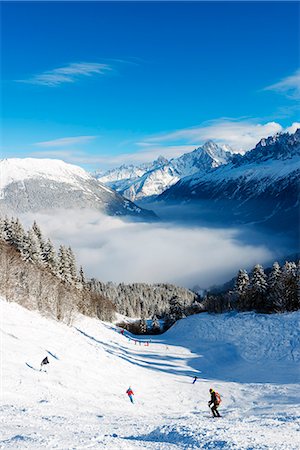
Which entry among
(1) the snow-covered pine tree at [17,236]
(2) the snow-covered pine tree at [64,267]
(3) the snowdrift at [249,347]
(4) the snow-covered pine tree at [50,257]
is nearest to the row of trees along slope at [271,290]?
(3) the snowdrift at [249,347]

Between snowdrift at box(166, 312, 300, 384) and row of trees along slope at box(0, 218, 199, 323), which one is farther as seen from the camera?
row of trees along slope at box(0, 218, 199, 323)

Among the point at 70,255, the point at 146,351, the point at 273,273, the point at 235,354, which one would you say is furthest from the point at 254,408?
the point at 70,255

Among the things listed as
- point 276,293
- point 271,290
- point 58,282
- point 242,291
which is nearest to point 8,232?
point 58,282

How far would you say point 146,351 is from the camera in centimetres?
5919

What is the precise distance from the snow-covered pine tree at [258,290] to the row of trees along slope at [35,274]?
35.9 m

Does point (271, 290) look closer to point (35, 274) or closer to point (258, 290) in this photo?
point (258, 290)

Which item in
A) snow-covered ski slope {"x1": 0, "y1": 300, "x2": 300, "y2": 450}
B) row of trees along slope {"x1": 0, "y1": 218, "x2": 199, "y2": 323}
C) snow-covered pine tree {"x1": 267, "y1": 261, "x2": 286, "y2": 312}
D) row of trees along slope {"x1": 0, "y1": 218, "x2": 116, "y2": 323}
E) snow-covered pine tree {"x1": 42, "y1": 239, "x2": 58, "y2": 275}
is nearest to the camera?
snow-covered ski slope {"x1": 0, "y1": 300, "x2": 300, "y2": 450}

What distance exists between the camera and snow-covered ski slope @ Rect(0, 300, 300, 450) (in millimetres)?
14406

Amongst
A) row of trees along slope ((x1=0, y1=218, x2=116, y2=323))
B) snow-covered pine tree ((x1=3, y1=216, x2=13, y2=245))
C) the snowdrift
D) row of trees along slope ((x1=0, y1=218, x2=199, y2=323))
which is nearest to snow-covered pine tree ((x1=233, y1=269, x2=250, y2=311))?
the snowdrift

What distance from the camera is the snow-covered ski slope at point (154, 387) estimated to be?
14.4 m

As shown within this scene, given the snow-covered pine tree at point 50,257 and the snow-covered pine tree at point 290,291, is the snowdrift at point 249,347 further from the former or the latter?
the snow-covered pine tree at point 50,257

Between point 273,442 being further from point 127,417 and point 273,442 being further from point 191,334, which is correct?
point 191,334

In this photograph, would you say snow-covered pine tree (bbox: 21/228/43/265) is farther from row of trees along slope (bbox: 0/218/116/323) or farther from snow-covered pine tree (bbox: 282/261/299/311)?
snow-covered pine tree (bbox: 282/261/299/311)

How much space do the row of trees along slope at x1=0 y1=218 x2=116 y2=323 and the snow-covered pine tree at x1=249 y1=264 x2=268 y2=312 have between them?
35.9m
